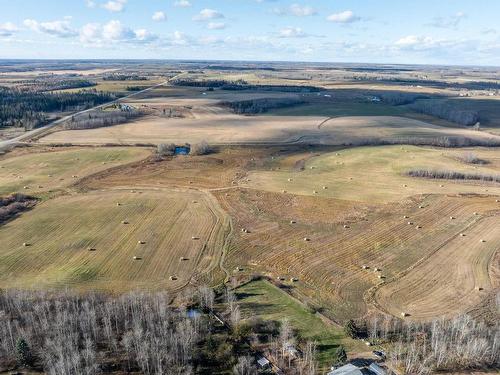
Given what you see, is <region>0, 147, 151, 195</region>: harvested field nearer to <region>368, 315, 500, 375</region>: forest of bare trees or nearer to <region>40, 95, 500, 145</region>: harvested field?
<region>40, 95, 500, 145</region>: harvested field

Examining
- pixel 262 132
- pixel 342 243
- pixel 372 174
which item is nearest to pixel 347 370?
pixel 342 243

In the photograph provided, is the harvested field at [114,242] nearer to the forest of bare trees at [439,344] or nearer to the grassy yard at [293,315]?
the grassy yard at [293,315]

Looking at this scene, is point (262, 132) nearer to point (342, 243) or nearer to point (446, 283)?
Answer: point (342, 243)

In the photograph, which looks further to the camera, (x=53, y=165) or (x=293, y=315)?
(x=53, y=165)

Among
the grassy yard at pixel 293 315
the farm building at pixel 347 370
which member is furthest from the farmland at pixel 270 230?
the farm building at pixel 347 370

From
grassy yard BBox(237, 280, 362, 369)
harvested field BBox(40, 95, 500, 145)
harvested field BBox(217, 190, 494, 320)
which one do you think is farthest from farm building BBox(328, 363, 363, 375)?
harvested field BBox(40, 95, 500, 145)

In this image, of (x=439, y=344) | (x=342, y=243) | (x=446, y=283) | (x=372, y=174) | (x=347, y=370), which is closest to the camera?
(x=347, y=370)
